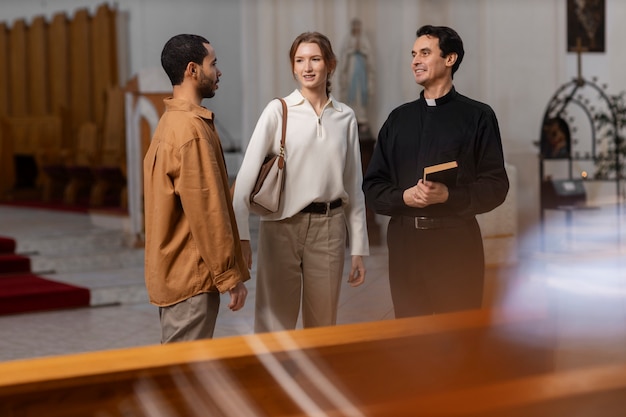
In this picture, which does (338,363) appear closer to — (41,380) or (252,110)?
(41,380)

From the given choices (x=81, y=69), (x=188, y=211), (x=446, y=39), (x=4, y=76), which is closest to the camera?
(x=188, y=211)

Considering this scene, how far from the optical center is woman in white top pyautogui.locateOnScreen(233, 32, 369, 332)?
3508mm

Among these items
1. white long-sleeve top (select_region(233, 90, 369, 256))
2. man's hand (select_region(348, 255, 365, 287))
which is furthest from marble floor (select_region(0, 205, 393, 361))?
white long-sleeve top (select_region(233, 90, 369, 256))

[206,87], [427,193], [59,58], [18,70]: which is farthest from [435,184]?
[18,70]

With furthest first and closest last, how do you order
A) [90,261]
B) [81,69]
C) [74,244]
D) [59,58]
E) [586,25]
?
[59,58], [81,69], [586,25], [74,244], [90,261]

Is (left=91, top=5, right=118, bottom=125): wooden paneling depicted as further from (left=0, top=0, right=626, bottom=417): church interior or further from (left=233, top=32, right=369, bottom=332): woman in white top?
(left=233, top=32, right=369, bottom=332): woman in white top

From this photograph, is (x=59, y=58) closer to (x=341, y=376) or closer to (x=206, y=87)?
(x=206, y=87)

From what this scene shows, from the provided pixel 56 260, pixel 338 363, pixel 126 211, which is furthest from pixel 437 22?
pixel 338 363

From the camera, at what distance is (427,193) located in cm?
326

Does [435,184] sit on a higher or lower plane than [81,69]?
lower

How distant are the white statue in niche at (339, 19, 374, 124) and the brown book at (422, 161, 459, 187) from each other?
6.75m

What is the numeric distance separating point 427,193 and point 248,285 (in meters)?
4.66

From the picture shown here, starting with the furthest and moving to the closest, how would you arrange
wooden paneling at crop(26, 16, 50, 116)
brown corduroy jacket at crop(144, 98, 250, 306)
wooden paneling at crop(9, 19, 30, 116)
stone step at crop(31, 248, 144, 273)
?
1. wooden paneling at crop(9, 19, 30, 116)
2. wooden paneling at crop(26, 16, 50, 116)
3. stone step at crop(31, 248, 144, 273)
4. brown corduroy jacket at crop(144, 98, 250, 306)

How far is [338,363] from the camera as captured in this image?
246 centimetres
